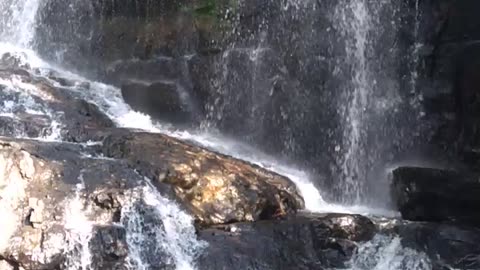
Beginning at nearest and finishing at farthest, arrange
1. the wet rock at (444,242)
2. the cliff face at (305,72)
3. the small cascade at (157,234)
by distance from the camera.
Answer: the small cascade at (157,234) → the wet rock at (444,242) → the cliff face at (305,72)

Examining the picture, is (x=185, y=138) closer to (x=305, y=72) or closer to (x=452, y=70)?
(x=305, y=72)

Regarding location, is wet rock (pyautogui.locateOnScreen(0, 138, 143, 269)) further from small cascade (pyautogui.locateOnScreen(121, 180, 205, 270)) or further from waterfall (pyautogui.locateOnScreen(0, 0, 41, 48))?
waterfall (pyautogui.locateOnScreen(0, 0, 41, 48))

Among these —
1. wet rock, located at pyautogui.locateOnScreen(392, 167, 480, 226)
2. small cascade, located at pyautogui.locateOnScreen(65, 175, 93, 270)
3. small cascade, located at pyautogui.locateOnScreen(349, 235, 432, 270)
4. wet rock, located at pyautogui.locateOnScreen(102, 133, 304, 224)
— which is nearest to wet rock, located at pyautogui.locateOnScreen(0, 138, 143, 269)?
small cascade, located at pyautogui.locateOnScreen(65, 175, 93, 270)

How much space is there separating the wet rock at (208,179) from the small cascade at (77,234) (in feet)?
4.00

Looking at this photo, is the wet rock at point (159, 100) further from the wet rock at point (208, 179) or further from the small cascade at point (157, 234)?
the small cascade at point (157, 234)

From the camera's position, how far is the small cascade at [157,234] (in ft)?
24.1

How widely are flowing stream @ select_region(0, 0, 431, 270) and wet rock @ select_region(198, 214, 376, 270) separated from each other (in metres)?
0.19

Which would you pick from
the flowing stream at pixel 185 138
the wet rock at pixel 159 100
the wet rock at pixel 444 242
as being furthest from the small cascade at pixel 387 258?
the wet rock at pixel 159 100

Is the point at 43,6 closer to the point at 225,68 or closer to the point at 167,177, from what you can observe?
the point at 225,68

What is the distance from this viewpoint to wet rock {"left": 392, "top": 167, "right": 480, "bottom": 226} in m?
9.30

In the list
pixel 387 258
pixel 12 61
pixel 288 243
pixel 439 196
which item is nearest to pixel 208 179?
pixel 288 243

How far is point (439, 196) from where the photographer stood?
9.49m

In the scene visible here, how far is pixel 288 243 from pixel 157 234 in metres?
1.61

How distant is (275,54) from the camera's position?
12.5 metres
